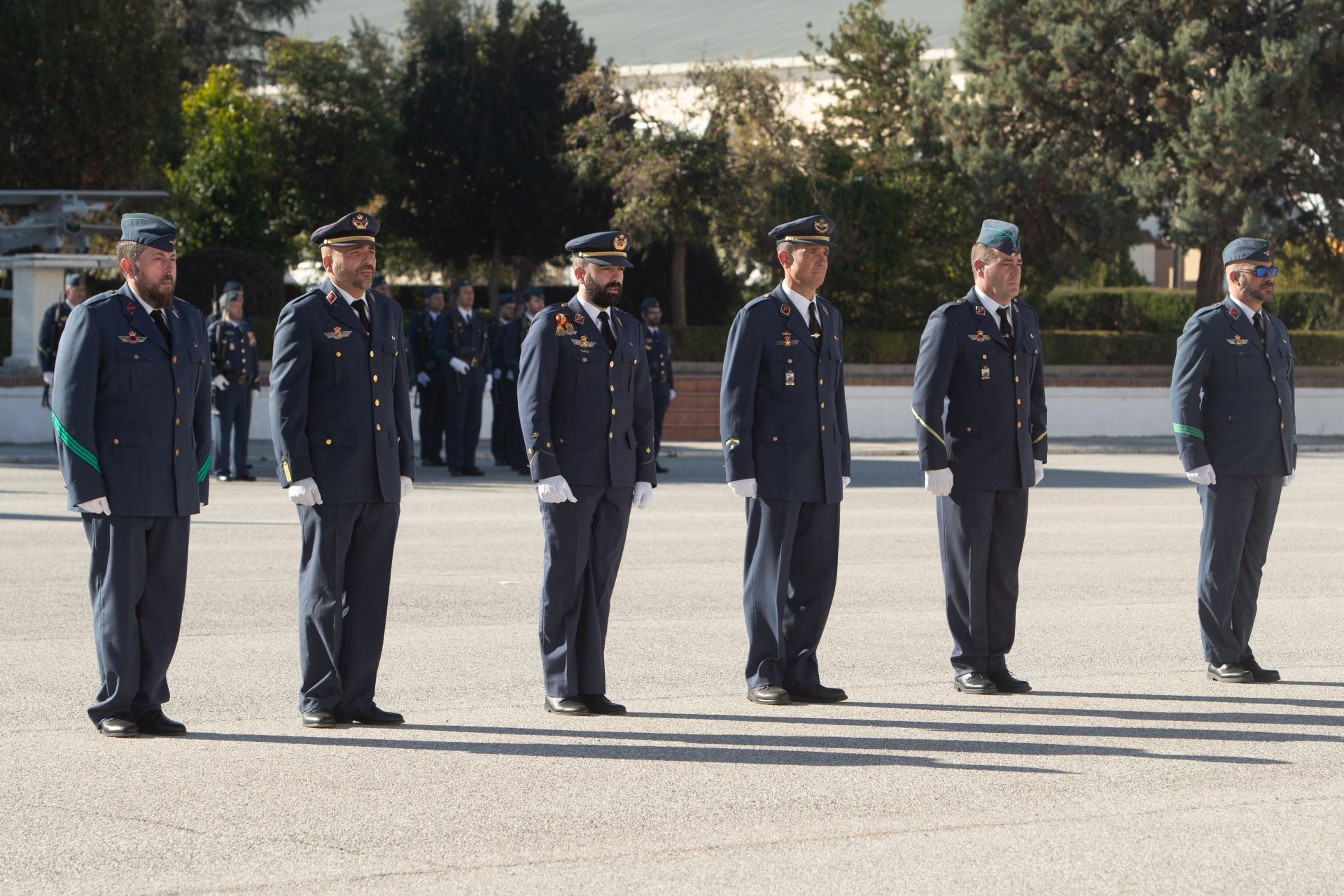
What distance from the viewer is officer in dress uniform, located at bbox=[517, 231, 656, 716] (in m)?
7.32

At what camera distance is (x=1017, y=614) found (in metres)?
9.99

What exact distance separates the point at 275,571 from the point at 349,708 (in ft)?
15.1

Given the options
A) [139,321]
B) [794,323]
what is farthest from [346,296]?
[794,323]

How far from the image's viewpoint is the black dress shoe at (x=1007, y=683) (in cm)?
778

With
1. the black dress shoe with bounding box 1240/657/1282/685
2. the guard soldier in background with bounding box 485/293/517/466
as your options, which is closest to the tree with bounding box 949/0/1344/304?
the guard soldier in background with bounding box 485/293/517/466

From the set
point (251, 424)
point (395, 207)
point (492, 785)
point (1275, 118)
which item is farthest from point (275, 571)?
point (395, 207)

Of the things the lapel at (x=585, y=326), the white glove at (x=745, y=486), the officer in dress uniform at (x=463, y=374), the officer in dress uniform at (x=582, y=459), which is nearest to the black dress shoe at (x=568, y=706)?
the officer in dress uniform at (x=582, y=459)

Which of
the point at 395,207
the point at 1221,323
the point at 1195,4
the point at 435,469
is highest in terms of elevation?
the point at 1195,4

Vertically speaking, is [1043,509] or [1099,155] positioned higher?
[1099,155]

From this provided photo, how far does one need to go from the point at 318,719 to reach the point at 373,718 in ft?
0.69

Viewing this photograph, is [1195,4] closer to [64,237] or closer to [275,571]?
[64,237]

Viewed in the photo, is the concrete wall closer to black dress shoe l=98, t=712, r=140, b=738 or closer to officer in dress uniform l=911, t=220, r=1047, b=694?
officer in dress uniform l=911, t=220, r=1047, b=694

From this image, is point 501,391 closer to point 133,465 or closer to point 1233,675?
point 1233,675

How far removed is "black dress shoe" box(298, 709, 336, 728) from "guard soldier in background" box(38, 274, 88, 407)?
41.7ft
